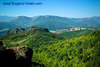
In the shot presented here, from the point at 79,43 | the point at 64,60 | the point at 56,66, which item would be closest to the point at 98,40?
the point at 79,43

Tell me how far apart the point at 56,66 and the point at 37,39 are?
8340 cm

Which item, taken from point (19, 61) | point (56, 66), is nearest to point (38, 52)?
point (56, 66)

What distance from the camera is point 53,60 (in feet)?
300

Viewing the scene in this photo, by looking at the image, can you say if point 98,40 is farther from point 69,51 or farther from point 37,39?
point 37,39

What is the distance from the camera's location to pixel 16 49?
48.2 meters

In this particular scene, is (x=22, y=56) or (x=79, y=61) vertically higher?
(x=22, y=56)

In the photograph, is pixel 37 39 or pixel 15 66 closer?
pixel 15 66

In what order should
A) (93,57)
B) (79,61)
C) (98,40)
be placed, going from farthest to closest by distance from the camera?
(98,40) < (79,61) < (93,57)

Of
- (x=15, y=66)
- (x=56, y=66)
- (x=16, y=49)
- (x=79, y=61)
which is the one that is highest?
(x=16, y=49)

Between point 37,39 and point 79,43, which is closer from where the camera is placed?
point 79,43

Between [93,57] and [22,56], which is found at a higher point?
[22,56]

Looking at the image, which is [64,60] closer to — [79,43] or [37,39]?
[79,43]

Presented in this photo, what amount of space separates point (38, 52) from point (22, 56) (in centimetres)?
7053

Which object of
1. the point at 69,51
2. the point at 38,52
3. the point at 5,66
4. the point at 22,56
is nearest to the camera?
the point at 5,66
